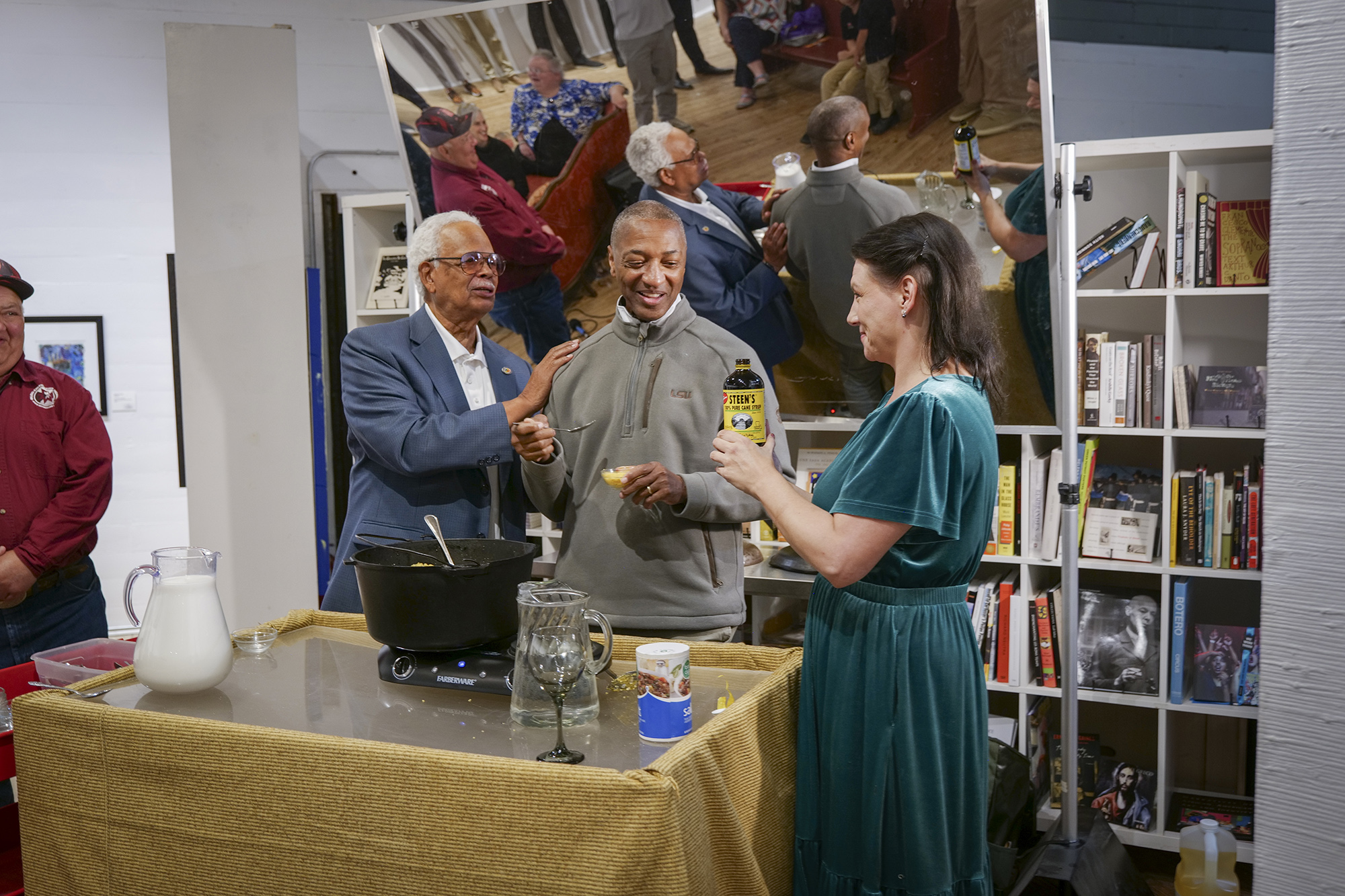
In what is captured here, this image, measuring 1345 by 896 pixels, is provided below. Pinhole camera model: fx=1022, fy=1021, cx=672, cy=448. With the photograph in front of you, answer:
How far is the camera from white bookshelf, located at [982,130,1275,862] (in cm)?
312

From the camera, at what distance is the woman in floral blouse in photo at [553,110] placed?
3.15 metres

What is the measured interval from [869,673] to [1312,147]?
96cm

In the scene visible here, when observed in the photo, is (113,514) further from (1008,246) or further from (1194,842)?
(1194,842)

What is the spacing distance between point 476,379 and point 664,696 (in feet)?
4.68

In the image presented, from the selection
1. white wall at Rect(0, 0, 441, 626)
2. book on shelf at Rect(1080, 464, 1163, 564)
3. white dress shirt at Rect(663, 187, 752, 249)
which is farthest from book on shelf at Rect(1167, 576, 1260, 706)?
white wall at Rect(0, 0, 441, 626)

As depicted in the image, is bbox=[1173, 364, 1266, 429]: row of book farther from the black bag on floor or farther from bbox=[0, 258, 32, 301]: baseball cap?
bbox=[0, 258, 32, 301]: baseball cap

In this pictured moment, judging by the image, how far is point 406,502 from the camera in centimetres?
246

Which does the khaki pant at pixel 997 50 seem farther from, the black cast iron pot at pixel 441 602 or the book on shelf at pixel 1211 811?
the book on shelf at pixel 1211 811

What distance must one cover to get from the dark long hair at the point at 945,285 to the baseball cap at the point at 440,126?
209 centimetres

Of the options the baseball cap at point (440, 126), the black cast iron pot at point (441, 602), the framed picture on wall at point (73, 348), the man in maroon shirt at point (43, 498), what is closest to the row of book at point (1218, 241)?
the baseball cap at point (440, 126)

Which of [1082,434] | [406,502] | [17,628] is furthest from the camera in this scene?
[1082,434]

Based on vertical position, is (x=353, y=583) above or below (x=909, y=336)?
below

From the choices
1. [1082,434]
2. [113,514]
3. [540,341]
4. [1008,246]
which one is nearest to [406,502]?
[540,341]

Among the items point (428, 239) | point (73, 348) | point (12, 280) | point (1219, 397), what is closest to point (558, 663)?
point (428, 239)
